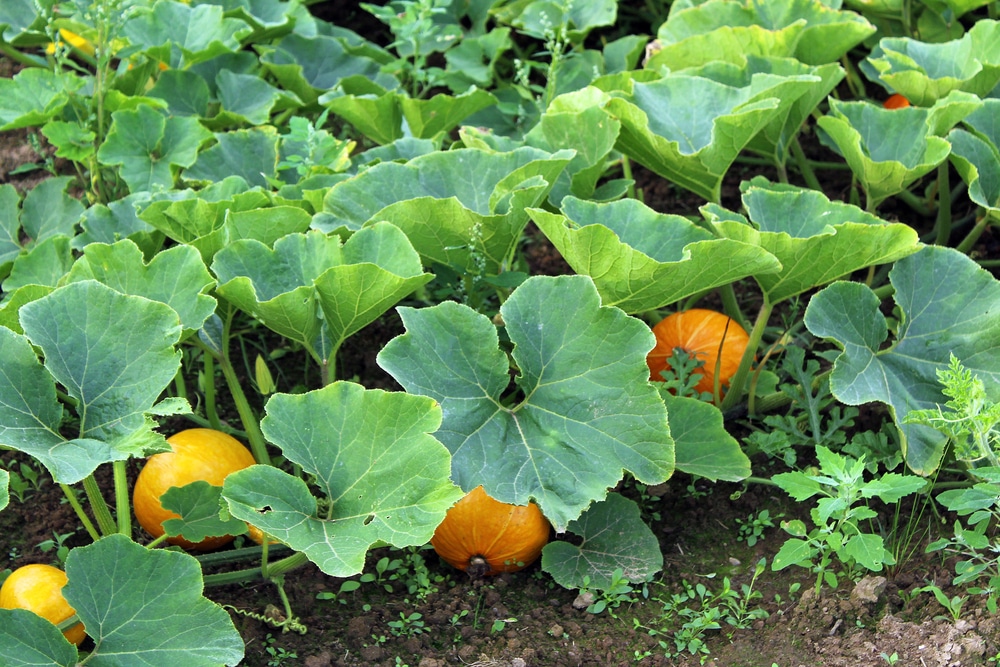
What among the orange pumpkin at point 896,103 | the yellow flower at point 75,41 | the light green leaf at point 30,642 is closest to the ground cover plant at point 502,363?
the light green leaf at point 30,642

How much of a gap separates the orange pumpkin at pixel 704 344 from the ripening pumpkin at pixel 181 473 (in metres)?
1.05

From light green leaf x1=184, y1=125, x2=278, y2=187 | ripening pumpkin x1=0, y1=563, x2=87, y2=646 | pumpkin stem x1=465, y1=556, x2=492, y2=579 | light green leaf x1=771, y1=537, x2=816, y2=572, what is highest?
light green leaf x1=184, y1=125, x2=278, y2=187

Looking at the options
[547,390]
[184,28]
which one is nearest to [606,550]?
[547,390]

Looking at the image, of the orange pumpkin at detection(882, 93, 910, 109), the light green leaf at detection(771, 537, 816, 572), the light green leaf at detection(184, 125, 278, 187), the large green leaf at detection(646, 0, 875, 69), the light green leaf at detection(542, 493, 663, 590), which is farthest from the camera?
the orange pumpkin at detection(882, 93, 910, 109)

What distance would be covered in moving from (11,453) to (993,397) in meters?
2.29

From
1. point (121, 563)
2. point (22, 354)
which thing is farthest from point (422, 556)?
point (22, 354)

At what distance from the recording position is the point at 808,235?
2471 mm

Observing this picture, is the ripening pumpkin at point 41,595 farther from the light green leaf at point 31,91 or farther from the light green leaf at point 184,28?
the light green leaf at point 184,28

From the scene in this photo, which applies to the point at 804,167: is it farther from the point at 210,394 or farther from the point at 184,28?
the point at 184,28

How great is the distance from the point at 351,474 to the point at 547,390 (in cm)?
45

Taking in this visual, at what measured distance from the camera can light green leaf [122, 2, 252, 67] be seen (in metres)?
3.55

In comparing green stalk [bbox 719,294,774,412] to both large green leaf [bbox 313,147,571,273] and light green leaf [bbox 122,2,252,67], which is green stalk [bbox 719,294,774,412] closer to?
large green leaf [bbox 313,147,571,273]

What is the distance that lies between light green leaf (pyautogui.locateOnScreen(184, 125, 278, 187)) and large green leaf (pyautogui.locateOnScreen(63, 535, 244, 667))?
1.42 metres

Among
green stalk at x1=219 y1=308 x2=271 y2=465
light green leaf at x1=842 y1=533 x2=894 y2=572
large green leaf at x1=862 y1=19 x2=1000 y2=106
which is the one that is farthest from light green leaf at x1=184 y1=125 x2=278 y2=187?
light green leaf at x1=842 y1=533 x2=894 y2=572
